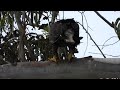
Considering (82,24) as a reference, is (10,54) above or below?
below

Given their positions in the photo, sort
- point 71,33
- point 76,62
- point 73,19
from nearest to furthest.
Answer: point 76,62 < point 71,33 < point 73,19

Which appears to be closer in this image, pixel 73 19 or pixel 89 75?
pixel 89 75

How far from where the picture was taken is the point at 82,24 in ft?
6.14
